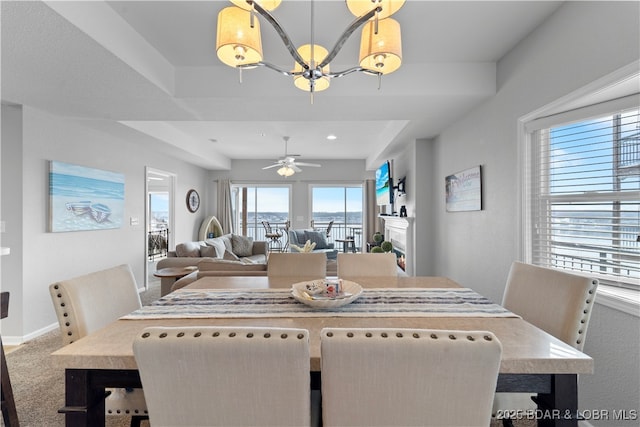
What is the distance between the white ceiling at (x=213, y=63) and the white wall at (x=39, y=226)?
295 millimetres

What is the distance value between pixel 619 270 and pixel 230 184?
709 cm

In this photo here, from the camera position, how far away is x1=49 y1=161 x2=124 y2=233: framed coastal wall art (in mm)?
3287

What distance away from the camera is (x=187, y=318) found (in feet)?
4.50

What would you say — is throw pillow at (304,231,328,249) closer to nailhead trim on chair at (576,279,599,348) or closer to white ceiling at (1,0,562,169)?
white ceiling at (1,0,562,169)

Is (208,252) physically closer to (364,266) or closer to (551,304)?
(364,266)

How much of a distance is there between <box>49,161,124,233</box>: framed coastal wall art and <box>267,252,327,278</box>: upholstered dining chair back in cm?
271

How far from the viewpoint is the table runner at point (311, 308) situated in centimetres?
141

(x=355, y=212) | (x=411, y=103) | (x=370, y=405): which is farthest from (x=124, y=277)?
(x=355, y=212)

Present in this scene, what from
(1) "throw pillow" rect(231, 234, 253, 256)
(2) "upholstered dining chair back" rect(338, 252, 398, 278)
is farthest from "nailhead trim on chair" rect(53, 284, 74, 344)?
(1) "throw pillow" rect(231, 234, 253, 256)

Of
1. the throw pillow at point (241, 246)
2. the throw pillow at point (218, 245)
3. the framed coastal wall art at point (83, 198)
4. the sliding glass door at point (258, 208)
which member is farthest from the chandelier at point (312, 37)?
the sliding glass door at point (258, 208)

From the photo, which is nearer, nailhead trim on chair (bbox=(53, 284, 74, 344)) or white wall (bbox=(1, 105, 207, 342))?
nailhead trim on chair (bbox=(53, 284, 74, 344))

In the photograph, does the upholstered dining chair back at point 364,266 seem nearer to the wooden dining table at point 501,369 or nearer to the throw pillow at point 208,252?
the wooden dining table at point 501,369

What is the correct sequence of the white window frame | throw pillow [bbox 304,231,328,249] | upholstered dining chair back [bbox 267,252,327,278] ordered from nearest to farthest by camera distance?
the white window frame → upholstered dining chair back [bbox 267,252,327,278] → throw pillow [bbox 304,231,328,249]

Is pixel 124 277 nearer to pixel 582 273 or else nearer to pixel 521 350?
pixel 521 350
